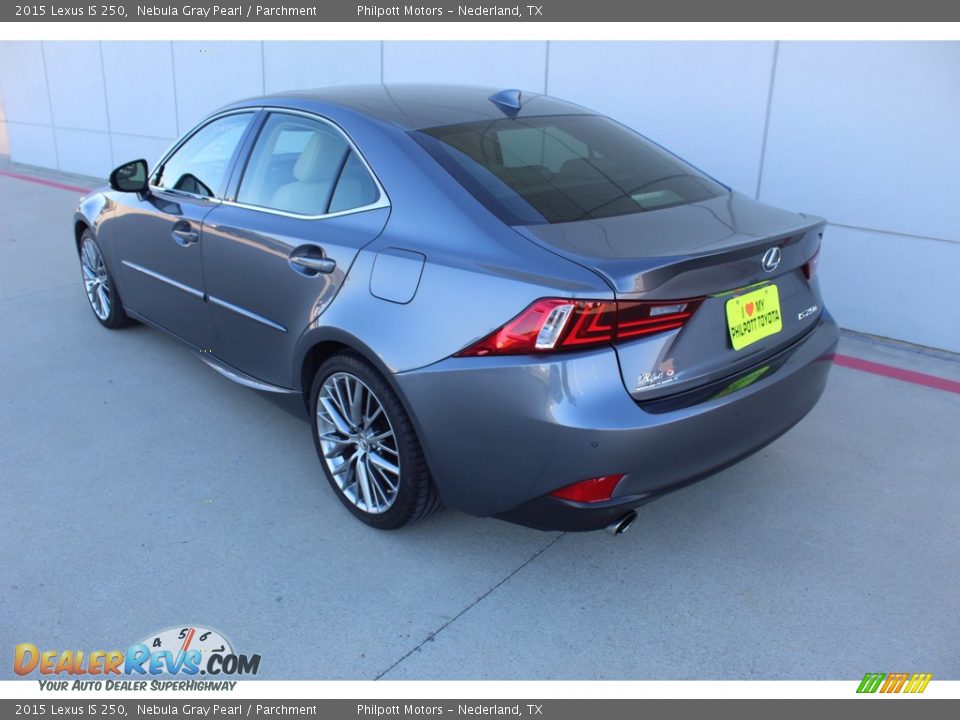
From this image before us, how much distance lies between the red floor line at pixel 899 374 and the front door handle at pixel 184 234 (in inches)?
133

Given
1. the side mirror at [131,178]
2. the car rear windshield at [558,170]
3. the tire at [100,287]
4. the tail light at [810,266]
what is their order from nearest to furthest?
1. the car rear windshield at [558,170]
2. the tail light at [810,266]
3. the side mirror at [131,178]
4. the tire at [100,287]

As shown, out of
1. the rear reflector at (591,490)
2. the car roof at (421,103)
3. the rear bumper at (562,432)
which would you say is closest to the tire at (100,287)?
the car roof at (421,103)

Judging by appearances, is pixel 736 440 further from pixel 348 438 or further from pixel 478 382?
pixel 348 438

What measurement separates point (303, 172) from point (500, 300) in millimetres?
1395

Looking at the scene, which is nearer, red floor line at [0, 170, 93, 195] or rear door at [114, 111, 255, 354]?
rear door at [114, 111, 255, 354]

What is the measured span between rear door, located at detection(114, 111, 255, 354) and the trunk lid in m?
1.99

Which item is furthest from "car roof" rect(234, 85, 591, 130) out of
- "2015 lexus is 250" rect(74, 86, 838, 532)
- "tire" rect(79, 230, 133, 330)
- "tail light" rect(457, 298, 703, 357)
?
"tire" rect(79, 230, 133, 330)

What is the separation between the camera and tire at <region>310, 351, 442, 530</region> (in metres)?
2.84

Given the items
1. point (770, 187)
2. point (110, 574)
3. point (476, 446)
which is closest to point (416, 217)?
point (476, 446)

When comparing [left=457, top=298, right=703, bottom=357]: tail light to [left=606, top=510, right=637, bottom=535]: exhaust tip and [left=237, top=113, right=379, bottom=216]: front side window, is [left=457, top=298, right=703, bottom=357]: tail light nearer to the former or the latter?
[left=606, top=510, right=637, bottom=535]: exhaust tip

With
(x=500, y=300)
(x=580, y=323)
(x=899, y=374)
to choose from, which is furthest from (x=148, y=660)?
(x=899, y=374)

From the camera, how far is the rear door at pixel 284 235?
10.0 ft

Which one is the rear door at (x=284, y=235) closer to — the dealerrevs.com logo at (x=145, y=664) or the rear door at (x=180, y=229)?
the rear door at (x=180, y=229)

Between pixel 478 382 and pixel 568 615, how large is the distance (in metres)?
0.87
